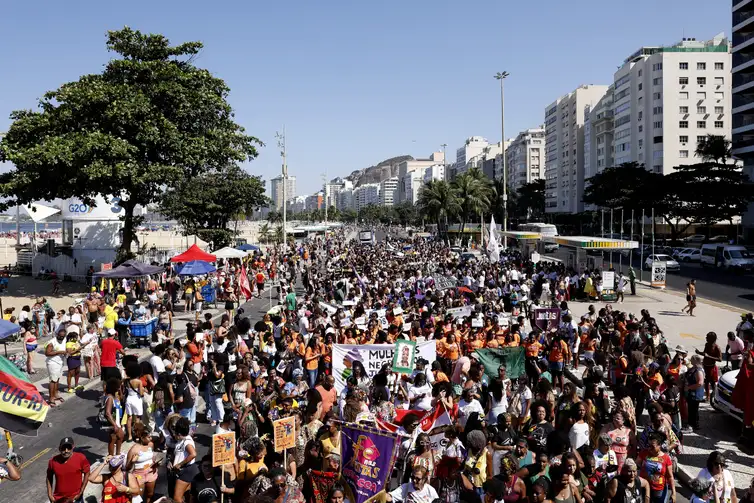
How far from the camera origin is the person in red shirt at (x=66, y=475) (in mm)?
6742

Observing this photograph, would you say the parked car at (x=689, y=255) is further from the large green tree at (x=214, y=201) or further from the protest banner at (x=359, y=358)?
the protest banner at (x=359, y=358)

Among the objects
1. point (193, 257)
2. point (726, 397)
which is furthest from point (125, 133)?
point (726, 397)

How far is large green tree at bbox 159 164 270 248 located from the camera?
46.6 metres

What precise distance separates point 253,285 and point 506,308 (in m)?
13.9

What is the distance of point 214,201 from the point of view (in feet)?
160

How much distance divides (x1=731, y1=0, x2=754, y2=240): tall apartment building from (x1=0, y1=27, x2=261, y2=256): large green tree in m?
60.3

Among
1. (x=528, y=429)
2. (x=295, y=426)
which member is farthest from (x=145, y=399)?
(x=528, y=429)

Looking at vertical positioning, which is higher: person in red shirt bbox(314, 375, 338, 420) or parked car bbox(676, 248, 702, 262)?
person in red shirt bbox(314, 375, 338, 420)

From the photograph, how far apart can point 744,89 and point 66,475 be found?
78163 millimetres

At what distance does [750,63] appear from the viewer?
2628 inches

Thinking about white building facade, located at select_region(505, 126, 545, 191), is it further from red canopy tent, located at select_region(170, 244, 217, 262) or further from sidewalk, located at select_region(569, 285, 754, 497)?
red canopy tent, located at select_region(170, 244, 217, 262)

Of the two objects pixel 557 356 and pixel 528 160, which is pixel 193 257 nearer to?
pixel 557 356

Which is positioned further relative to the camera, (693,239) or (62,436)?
(693,239)

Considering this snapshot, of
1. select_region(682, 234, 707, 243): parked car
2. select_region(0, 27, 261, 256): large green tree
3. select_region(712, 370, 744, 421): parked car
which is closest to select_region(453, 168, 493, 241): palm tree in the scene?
select_region(682, 234, 707, 243): parked car
